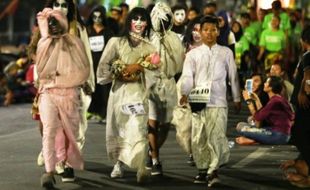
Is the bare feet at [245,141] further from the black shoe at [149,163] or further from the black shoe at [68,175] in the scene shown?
the black shoe at [68,175]

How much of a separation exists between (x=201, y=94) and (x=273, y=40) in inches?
433

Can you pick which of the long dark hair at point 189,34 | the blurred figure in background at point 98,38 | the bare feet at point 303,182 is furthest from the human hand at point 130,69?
the blurred figure in background at point 98,38

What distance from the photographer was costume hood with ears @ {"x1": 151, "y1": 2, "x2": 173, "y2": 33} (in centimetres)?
1228

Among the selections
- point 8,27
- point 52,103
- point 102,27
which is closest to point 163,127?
point 52,103

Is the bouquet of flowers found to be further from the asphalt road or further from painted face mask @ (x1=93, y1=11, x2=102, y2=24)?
painted face mask @ (x1=93, y1=11, x2=102, y2=24)

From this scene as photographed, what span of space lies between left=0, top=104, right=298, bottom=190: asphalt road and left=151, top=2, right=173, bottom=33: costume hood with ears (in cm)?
173

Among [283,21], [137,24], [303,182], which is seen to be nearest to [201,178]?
[303,182]

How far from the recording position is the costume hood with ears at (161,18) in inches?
484

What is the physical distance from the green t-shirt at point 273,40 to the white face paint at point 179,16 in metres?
6.83

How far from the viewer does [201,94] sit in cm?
1097

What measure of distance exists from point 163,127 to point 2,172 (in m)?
2.01

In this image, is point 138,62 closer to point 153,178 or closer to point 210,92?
point 210,92

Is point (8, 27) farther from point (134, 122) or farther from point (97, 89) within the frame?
point (134, 122)

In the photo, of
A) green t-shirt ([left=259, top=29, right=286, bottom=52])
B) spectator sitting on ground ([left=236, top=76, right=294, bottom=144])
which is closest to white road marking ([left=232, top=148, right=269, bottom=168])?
spectator sitting on ground ([left=236, top=76, right=294, bottom=144])
